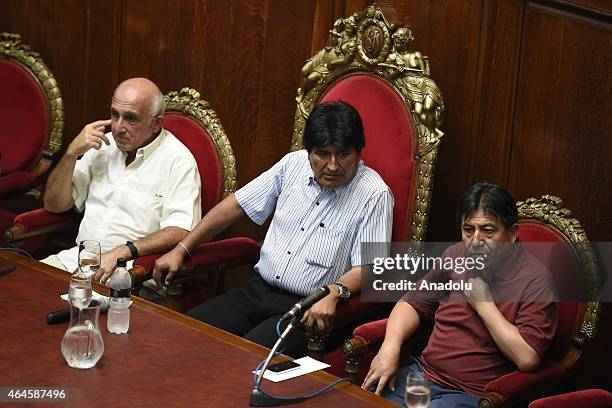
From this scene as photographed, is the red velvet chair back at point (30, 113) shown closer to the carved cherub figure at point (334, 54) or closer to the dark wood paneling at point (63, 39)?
the dark wood paneling at point (63, 39)

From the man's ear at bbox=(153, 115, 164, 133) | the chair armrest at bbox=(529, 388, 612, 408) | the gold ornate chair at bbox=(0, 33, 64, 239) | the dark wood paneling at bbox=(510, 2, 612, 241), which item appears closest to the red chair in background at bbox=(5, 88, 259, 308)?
the man's ear at bbox=(153, 115, 164, 133)

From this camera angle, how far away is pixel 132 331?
309 centimetres

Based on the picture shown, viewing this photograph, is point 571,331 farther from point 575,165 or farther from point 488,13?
point 488,13

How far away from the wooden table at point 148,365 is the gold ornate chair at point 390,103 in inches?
27.8

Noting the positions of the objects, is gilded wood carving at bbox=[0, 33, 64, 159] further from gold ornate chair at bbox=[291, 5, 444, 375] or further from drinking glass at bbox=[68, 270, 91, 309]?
drinking glass at bbox=[68, 270, 91, 309]

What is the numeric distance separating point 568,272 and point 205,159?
166cm

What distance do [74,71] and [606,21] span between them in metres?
2.79

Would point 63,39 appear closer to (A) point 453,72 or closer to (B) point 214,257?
(B) point 214,257

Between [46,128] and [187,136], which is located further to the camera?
[46,128]


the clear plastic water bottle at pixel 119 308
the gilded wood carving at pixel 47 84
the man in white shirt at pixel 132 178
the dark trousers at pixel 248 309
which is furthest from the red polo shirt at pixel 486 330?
the gilded wood carving at pixel 47 84

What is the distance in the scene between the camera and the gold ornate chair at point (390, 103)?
12.4ft

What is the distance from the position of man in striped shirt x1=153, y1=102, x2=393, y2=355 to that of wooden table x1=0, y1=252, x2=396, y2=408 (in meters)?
0.63

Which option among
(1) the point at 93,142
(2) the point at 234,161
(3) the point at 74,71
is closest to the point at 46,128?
(3) the point at 74,71

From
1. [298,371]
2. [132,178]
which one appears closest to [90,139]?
[132,178]
